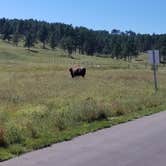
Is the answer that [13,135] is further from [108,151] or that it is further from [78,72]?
[78,72]

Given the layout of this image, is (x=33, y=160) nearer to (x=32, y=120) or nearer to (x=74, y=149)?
(x=74, y=149)

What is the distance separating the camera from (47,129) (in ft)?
45.2

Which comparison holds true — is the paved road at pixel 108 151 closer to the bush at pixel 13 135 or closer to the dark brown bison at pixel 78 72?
the bush at pixel 13 135

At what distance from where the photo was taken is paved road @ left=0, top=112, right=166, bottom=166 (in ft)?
31.2


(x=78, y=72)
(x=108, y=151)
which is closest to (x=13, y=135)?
(x=108, y=151)

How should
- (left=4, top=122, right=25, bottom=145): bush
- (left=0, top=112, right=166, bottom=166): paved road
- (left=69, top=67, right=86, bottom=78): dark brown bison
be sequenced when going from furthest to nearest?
(left=69, top=67, right=86, bottom=78): dark brown bison, (left=4, top=122, right=25, bottom=145): bush, (left=0, top=112, right=166, bottom=166): paved road

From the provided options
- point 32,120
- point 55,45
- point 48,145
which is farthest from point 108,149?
point 55,45

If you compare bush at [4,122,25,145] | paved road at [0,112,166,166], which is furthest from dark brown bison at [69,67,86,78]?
bush at [4,122,25,145]

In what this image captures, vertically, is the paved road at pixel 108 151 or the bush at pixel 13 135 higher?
the bush at pixel 13 135

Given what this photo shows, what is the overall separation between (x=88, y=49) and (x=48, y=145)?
616ft

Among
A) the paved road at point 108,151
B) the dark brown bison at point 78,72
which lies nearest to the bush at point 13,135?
the paved road at point 108,151

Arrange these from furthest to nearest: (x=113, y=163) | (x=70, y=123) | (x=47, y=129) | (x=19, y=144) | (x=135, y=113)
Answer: (x=135, y=113)
(x=70, y=123)
(x=47, y=129)
(x=19, y=144)
(x=113, y=163)

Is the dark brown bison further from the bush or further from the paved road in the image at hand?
the bush

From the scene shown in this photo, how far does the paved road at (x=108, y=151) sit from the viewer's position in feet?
31.2
